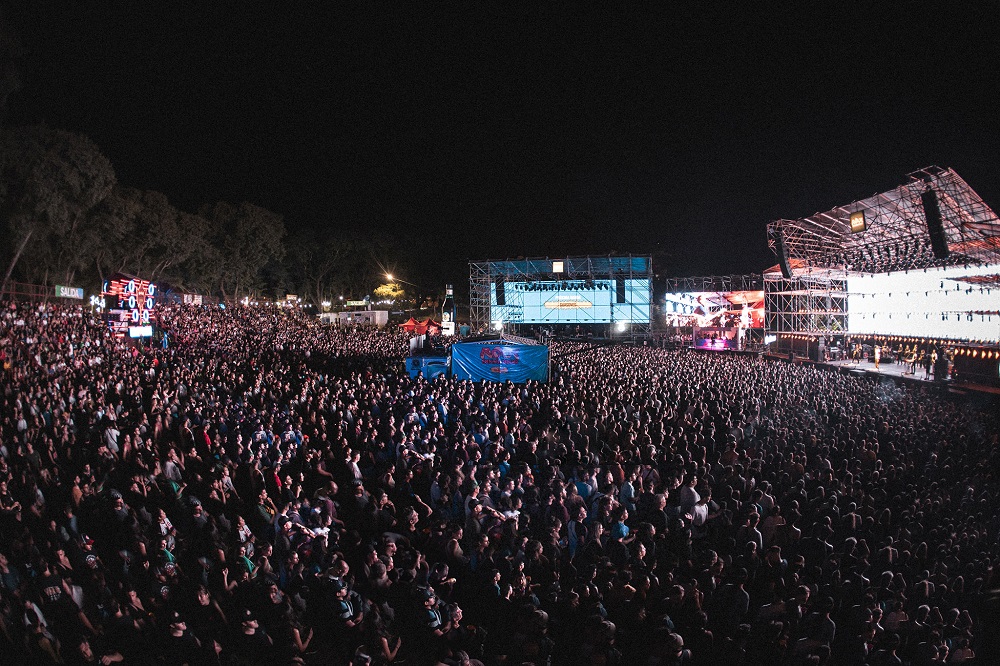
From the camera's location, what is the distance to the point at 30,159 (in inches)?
799

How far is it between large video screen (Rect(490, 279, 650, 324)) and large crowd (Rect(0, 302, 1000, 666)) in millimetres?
20672

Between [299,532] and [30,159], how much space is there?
23.4 m

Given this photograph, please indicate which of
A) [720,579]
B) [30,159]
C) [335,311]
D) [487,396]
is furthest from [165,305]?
[720,579]

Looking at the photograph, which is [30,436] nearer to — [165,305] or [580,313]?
[165,305]

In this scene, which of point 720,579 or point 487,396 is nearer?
point 720,579

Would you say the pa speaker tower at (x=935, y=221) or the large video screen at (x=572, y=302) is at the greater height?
the pa speaker tower at (x=935, y=221)

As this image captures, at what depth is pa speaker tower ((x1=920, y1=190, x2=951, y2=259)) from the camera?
16453 mm

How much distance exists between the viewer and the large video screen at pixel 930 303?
18266 millimetres

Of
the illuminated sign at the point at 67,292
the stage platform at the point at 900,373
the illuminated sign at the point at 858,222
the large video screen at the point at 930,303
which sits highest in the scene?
the illuminated sign at the point at 858,222

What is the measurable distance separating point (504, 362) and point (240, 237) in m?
30.9

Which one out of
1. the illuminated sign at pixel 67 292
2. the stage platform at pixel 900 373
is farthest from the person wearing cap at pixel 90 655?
the illuminated sign at pixel 67 292

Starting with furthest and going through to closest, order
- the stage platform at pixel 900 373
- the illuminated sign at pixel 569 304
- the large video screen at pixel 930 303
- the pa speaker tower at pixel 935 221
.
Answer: the illuminated sign at pixel 569 304
the large video screen at pixel 930 303
the pa speaker tower at pixel 935 221
the stage platform at pixel 900 373

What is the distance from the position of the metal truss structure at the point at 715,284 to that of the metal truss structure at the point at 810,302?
8.34 feet

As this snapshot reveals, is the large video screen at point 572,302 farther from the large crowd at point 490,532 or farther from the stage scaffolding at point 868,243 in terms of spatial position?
the large crowd at point 490,532
